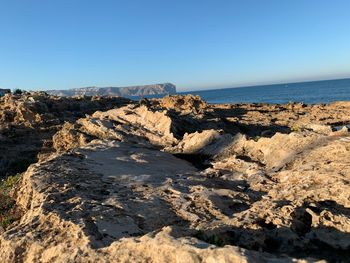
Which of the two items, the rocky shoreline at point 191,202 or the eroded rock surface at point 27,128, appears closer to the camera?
the rocky shoreline at point 191,202

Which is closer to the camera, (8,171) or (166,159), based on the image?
(166,159)

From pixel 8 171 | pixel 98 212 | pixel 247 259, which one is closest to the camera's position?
pixel 247 259

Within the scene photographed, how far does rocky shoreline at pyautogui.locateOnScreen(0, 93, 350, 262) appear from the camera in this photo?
6.92 m

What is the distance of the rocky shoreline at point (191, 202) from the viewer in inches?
273

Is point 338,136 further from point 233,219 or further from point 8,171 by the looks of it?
point 8,171

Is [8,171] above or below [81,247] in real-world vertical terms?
below

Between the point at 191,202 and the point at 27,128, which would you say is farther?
the point at 27,128

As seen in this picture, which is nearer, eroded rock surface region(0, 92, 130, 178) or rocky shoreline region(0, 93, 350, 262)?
rocky shoreline region(0, 93, 350, 262)

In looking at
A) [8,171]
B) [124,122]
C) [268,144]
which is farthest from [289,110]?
[268,144]

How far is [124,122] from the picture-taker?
2406 centimetres

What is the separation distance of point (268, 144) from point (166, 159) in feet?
12.1

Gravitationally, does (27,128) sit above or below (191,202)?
below

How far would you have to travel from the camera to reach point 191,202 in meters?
10.0

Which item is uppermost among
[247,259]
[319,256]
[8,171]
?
[247,259]
